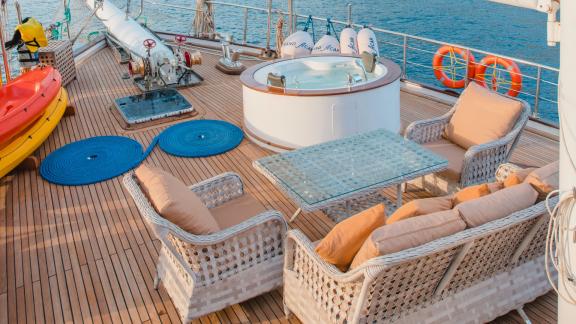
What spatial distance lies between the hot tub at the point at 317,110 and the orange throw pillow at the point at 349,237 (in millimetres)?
2763

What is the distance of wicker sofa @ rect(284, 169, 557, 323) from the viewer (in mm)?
2434

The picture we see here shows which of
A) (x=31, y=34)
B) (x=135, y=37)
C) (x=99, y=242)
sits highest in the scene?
(x=31, y=34)

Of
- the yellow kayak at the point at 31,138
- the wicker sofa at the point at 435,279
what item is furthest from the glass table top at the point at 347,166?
the yellow kayak at the point at 31,138

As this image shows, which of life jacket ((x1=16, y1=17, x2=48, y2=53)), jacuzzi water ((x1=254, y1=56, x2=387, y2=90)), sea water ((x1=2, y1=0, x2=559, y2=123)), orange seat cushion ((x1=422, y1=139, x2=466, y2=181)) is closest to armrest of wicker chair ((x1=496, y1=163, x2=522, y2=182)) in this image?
orange seat cushion ((x1=422, y1=139, x2=466, y2=181))

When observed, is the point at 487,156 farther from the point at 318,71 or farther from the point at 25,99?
the point at 25,99

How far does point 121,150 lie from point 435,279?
418 cm

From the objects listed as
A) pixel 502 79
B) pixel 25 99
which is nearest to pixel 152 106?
pixel 25 99

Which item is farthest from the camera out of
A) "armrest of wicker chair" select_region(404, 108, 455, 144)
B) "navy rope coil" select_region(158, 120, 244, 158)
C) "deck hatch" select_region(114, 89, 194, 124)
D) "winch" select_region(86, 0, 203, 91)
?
"winch" select_region(86, 0, 203, 91)

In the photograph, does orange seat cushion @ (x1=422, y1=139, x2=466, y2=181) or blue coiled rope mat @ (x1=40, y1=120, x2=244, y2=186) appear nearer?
orange seat cushion @ (x1=422, y1=139, x2=466, y2=181)

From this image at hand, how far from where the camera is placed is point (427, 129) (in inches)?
187

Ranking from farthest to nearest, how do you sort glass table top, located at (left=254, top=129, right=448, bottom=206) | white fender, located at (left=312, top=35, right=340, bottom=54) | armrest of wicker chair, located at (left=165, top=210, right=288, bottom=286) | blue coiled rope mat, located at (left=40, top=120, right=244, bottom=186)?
white fender, located at (left=312, top=35, right=340, bottom=54) < blue coiled rope mat, located at (left=40, top=120, right=244, bottom=186) < glass table top, located at (left=254, top=129, right=448, bottom=206) < armrest of wicker chair, located at (left=165, top=210, right=288, bottom=286)

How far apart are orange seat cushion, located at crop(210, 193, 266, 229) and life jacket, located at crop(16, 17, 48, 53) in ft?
17.9

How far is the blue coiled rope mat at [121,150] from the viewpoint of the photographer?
5293 mm

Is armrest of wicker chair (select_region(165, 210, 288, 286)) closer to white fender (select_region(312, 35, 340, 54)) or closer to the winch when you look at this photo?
the winch
